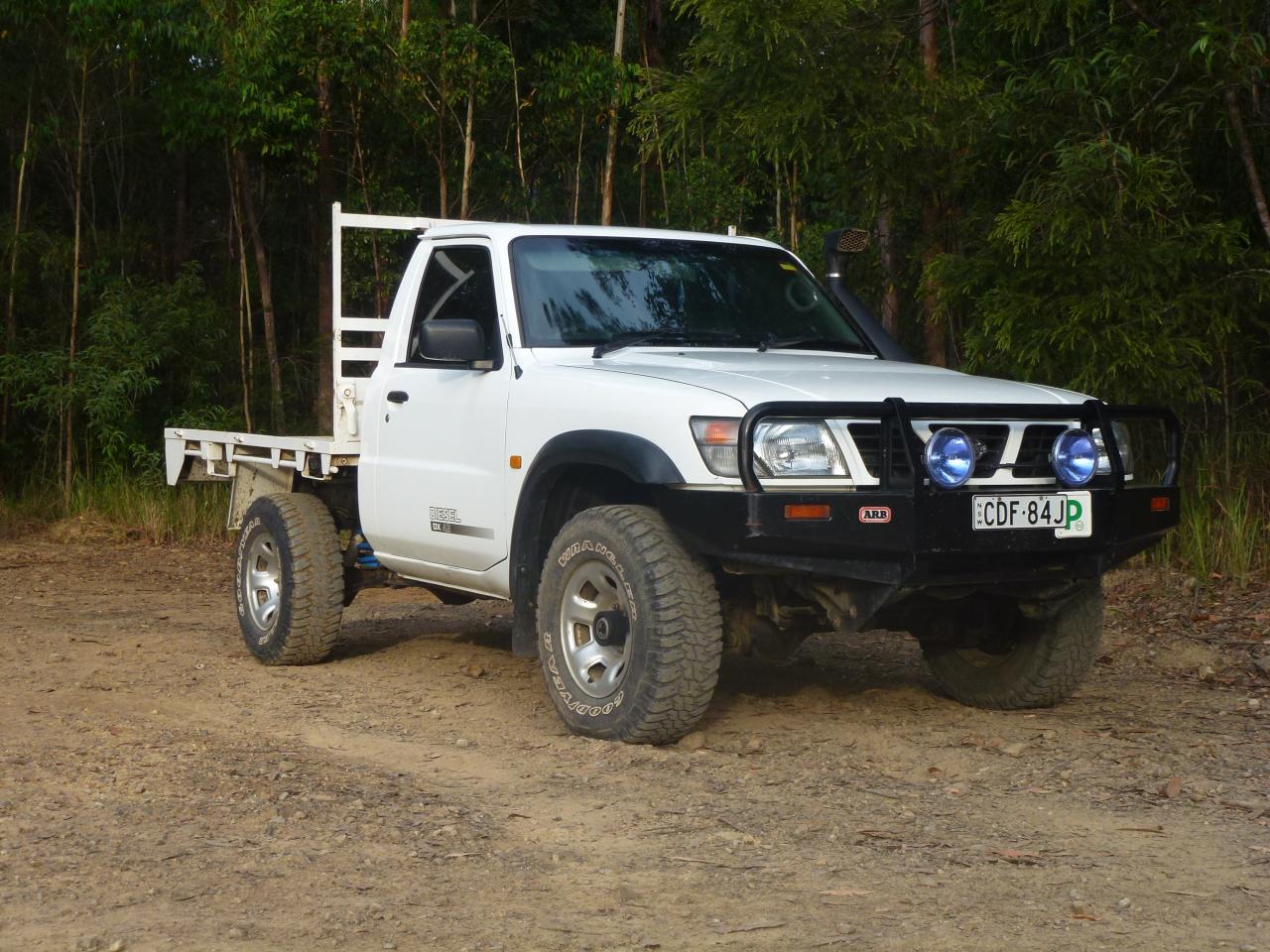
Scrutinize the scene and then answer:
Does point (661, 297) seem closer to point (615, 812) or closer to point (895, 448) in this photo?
point (895, 448)

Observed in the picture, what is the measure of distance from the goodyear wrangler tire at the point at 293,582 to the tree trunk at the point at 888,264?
4.84 metres

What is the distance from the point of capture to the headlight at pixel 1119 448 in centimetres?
536

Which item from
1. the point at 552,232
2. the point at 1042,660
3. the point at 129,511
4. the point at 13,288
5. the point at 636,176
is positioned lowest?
the point at 129,511

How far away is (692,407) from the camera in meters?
4.90

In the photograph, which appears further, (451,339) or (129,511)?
(129,511)

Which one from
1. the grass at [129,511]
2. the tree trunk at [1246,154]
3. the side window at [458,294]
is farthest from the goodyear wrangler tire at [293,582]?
the grass at [129,511]

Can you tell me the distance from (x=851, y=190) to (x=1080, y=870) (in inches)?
283

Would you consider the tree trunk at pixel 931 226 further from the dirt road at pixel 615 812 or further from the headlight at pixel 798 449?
the headlight at pixel 798 449

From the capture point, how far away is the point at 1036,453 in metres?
5.20

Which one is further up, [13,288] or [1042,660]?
[13,288]

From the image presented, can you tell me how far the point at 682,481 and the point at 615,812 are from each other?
41.1 inches

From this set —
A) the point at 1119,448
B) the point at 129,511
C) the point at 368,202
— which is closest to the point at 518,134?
the point at 368,202

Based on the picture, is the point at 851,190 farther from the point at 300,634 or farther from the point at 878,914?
the point at 878,914

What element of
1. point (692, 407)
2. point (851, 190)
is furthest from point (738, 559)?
point (851, 190)
